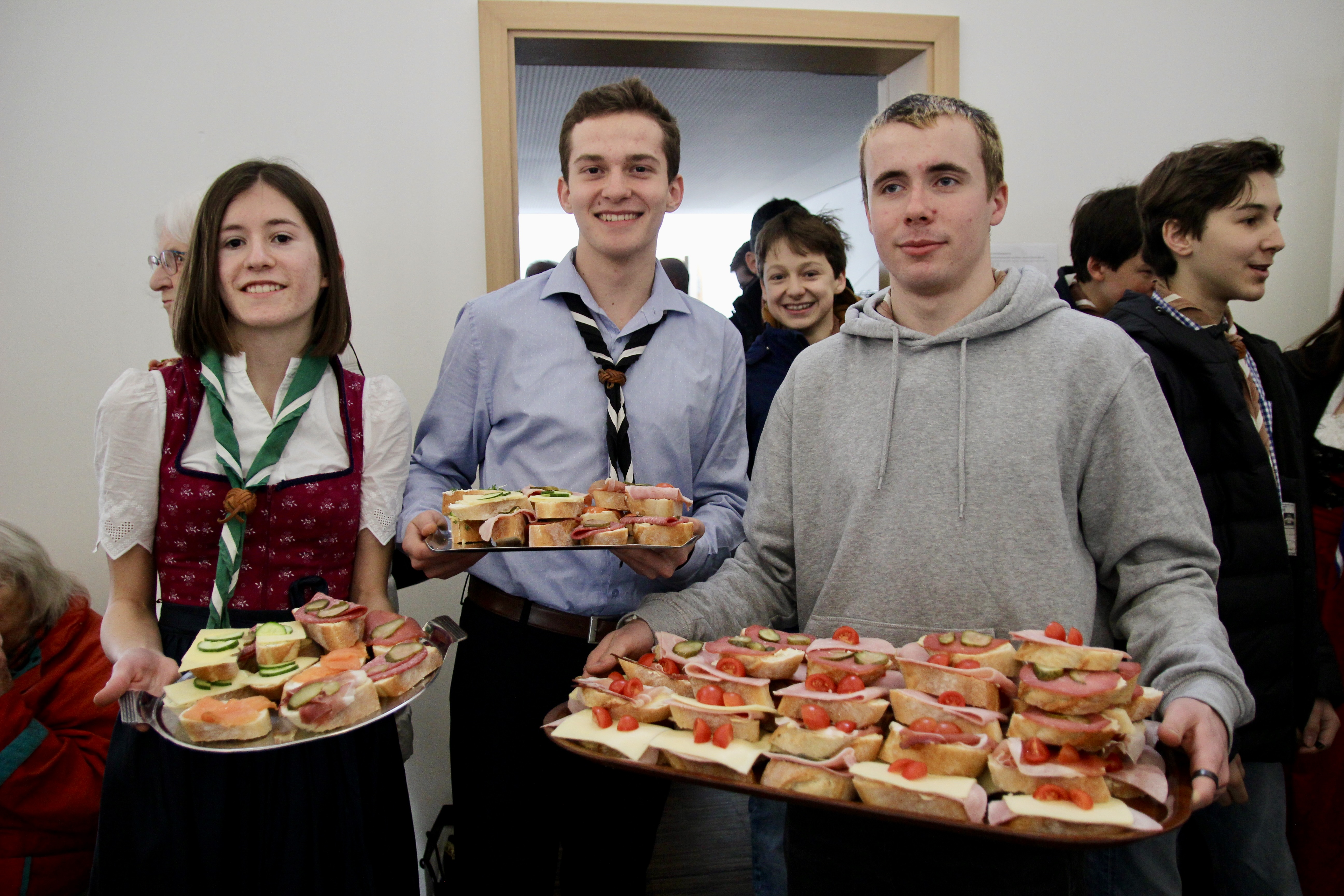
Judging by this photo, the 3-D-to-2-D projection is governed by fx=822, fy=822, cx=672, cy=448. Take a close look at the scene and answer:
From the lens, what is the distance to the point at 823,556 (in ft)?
5.44

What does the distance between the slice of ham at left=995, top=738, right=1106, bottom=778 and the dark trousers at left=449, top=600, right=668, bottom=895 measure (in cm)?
100

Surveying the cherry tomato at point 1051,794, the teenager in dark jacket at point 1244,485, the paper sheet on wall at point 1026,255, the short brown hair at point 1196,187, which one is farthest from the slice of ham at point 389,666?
the paper sheet on wall at point 1026,255

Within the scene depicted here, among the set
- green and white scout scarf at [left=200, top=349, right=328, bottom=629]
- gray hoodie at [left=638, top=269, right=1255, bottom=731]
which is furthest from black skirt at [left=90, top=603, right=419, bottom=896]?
gray hoodie at [left=638, top=269, right=1255, bottom=731]

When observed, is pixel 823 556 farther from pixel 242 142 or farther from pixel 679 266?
pixel 679 266

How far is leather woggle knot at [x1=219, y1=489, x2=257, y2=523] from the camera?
1646 mm

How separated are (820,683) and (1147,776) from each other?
0.46 m

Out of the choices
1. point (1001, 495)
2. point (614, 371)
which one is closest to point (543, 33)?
point (614, 371)

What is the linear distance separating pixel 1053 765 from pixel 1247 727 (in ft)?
4.41

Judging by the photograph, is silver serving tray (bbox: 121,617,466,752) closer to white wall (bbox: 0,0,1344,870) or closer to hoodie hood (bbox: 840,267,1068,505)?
hoodie hood (bbox: 840,267,1068,505)

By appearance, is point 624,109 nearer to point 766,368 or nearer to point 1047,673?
point 766,368

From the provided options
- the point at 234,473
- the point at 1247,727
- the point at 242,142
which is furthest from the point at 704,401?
the point at 242,142

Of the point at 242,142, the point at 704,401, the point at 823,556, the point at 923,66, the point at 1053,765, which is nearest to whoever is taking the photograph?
the point at 1053,765

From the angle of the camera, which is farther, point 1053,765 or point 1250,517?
point 1250,517

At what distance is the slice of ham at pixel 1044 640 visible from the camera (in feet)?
3.94
